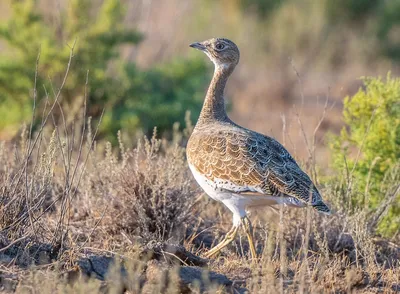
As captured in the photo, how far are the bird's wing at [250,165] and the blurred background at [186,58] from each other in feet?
10.7

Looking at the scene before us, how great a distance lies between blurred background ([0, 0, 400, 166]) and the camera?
10.0 meters

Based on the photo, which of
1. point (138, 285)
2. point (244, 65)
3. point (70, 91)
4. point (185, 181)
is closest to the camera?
point (138, 285)

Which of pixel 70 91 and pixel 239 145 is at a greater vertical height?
pixel 239 145

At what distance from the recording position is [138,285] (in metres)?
4.49

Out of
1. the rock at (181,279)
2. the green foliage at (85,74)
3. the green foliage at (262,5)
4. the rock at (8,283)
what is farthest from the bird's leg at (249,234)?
the green foliage at (262,5)

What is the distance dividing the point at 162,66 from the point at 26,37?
2.02 meters

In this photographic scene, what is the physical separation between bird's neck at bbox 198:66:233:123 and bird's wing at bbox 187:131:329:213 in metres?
0.53

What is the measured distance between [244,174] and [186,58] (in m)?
6.12

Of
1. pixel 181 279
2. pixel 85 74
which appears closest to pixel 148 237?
pixel 181 279

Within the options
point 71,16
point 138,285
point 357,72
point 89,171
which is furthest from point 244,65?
point 138,285

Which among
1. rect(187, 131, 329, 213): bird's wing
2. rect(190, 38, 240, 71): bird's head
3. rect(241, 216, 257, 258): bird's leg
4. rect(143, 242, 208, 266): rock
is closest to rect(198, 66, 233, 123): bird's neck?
rect(190, 38, 240, 71): bird's head

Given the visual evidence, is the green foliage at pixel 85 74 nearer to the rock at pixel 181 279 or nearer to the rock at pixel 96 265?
the rock at pixel 96 265

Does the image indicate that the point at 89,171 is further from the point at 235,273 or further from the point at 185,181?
the point at 235,273

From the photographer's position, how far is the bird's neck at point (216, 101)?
21.0 feet
